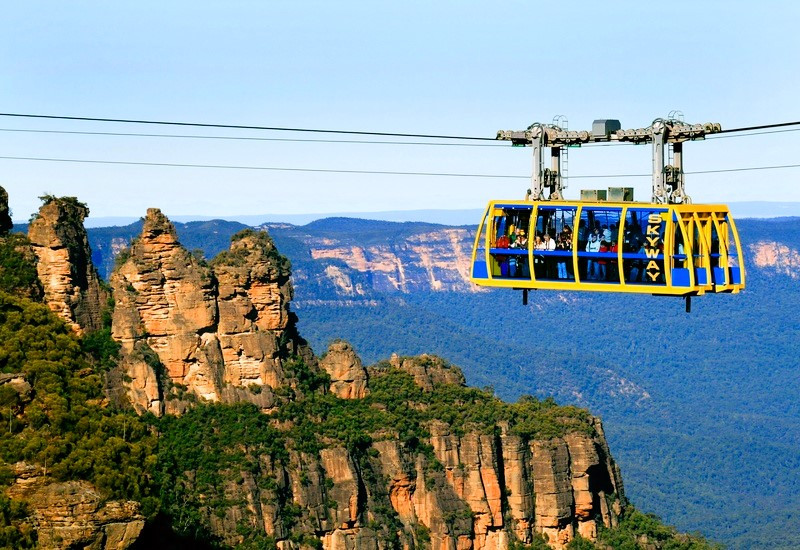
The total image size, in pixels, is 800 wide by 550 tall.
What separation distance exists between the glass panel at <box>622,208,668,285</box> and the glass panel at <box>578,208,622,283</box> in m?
0.29

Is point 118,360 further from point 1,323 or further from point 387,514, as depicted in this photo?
point 1,323

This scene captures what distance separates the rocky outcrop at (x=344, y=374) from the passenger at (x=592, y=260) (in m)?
54.1

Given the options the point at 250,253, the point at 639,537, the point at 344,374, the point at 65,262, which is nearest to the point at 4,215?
the point at 65,262

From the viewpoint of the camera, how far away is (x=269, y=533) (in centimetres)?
8925

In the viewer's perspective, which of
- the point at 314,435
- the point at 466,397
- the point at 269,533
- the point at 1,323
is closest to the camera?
the point at 1,323

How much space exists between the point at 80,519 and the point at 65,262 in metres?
48.0

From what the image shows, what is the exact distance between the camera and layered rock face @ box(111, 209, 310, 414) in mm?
91312

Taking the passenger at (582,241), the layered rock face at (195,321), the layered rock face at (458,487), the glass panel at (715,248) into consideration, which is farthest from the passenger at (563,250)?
the layered rock face at (458,487)

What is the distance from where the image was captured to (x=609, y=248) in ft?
152

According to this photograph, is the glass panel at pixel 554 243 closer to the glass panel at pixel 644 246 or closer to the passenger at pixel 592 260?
the passenger at pixel 592 260

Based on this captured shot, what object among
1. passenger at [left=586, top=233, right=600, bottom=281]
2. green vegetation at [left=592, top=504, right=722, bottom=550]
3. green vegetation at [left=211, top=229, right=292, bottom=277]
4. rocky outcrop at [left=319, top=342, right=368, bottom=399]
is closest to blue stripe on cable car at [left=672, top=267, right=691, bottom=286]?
passenger at [left=586, top=233, right=600, bottom=281]

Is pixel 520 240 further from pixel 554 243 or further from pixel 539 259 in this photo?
pixel 554 243

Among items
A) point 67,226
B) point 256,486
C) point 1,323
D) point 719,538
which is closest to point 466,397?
point 256,486

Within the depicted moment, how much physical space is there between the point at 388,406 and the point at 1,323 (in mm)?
39853
